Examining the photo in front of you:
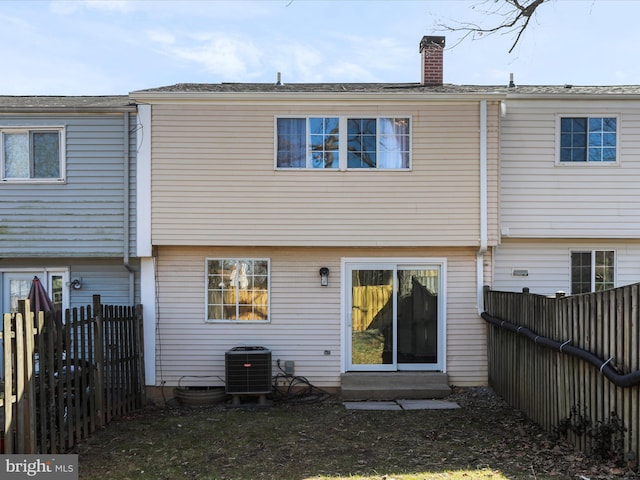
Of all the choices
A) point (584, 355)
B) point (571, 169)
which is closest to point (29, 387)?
point (584, 355)

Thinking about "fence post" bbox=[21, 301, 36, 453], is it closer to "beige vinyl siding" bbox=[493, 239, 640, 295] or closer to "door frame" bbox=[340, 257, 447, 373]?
"door frame" bbox=[340, 257, 447, 373]

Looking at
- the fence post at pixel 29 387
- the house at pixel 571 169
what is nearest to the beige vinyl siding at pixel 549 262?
the house at pixel 571 169

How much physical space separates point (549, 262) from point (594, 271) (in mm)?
898

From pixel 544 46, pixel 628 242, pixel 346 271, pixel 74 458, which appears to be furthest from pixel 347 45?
pixel 74 458

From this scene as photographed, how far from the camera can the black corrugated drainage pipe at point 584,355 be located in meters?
4.88

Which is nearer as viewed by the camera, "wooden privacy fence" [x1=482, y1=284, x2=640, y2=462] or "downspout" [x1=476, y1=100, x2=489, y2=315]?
"wooden privacy fence" [x1=482, y1=284, x2=640, y2=462]

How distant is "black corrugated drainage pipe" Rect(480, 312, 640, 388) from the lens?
4879 millimetres

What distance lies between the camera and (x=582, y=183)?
32.7 ft

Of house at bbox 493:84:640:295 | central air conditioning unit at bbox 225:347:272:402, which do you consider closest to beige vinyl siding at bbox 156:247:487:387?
central air conditioning unit at bbox 225:347:272:402

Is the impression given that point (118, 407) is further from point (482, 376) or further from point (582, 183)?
point (582, 183)

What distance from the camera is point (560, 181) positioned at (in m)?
9.98

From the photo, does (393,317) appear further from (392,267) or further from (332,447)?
(332,447)

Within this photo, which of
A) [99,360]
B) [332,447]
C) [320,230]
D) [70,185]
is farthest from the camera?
[70,185]

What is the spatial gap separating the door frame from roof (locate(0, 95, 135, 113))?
501cm
